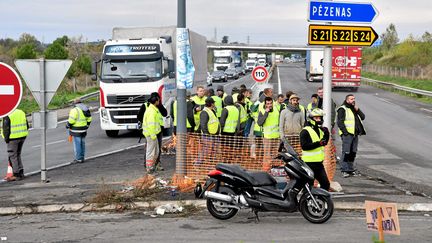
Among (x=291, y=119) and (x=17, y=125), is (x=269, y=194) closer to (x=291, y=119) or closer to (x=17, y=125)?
(x=291, y=119)

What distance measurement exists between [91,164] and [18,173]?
251 centimetres

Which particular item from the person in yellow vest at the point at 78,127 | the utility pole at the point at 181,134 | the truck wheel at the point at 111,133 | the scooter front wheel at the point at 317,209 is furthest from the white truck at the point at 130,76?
the scooter front wheel at the point at 317,209

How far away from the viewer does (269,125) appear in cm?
1377

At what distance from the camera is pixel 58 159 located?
703 inches

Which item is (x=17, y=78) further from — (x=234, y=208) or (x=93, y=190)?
(x=93, y=190)

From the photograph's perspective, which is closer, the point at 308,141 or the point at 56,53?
the point at 308,141

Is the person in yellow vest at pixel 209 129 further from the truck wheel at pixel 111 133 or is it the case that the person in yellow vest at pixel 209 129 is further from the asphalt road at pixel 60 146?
the truck wheel at pixel 111 133

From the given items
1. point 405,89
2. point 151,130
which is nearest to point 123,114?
point 151,130

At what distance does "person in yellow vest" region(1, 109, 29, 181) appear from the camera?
1362 cm

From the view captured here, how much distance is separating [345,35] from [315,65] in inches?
→ 1799

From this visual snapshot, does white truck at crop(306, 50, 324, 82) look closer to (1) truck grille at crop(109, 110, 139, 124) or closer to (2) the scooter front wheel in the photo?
(1) truck grille at crop(109, 110, 139, 124)

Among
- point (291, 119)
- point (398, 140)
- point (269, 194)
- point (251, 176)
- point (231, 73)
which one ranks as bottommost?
point (398, 140)

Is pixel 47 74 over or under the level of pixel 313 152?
over

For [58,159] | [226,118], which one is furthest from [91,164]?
[226,118]
